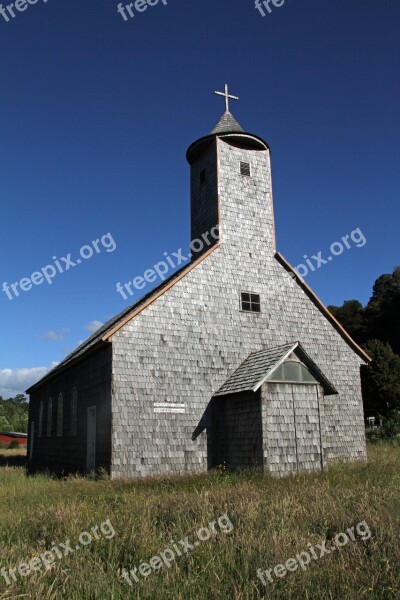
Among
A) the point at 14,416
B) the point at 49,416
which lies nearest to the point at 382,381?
the point at 49,416

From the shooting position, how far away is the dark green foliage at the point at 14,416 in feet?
266

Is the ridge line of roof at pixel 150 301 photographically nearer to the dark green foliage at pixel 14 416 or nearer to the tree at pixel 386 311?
the tree at pixel 386 311

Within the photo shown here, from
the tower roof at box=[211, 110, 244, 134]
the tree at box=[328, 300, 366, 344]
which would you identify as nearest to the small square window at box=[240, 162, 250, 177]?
the tower roof at box=[211, 110, 244, 134]

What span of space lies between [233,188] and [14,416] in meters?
92.8

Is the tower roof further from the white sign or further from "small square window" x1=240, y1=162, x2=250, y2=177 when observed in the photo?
the white sign

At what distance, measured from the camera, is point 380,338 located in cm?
5759

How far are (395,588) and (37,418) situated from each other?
25.6 m

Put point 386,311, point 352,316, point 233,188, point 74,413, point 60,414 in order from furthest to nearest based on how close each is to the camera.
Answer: point 352,316 < point 386,311 < point 60,414 < point 233,188 < point 74,413

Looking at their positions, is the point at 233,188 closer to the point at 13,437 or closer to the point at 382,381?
the point at 382,381

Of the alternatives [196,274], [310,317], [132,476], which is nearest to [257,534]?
[132,476]

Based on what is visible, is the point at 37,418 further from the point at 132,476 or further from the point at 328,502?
the point at 328,502

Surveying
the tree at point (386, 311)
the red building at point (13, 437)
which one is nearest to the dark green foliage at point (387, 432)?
the tree at point (386, 311)

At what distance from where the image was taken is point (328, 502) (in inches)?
368

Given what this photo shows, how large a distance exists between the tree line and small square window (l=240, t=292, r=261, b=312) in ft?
70.4
